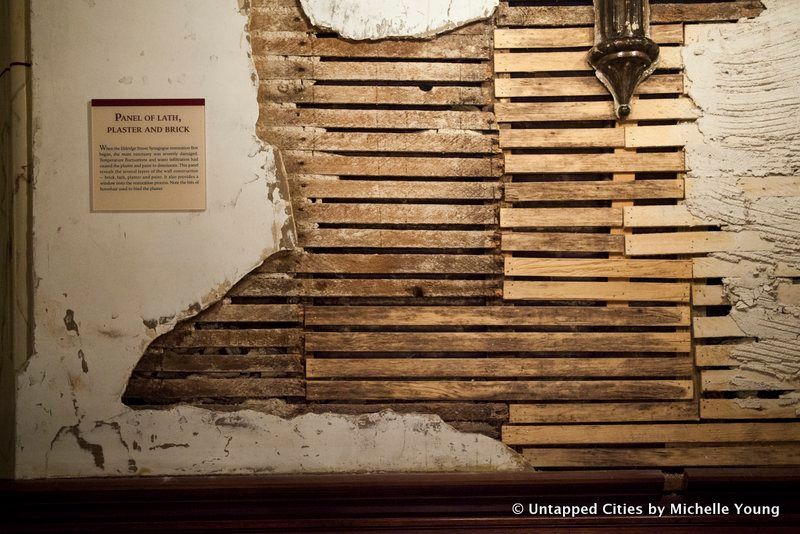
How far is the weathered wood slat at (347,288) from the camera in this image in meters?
2.35

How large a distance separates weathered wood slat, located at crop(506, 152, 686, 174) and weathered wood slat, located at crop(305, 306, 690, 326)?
58cm

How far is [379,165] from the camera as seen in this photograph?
7.72 feet

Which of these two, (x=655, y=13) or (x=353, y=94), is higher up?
(x=655, y=13)

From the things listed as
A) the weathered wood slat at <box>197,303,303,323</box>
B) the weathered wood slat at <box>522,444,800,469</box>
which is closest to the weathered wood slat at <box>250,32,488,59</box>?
the weathered wood slat at <box>197,303,303,323</box>

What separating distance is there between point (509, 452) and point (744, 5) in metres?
2.15

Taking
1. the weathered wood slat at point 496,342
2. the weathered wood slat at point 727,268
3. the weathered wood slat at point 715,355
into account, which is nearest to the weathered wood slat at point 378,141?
the weathered wood slat at point 496,342

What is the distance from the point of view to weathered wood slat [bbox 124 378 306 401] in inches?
91.7

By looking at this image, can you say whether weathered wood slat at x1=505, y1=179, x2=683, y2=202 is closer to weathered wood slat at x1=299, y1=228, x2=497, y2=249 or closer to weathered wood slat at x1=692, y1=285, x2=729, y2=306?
weathered wood slat at x1=299, y1=228, x2=497, y2=249

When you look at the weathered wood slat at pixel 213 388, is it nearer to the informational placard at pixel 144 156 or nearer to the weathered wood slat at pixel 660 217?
the informational placard at pixel 144 156

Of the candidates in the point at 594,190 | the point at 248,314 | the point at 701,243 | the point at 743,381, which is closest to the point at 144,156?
the point at 248,314

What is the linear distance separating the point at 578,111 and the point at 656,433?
4.58ft

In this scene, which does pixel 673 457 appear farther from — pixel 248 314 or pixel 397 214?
pixel 248 314

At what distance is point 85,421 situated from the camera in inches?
90.8

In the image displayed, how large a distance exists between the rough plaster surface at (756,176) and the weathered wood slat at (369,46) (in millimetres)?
404
